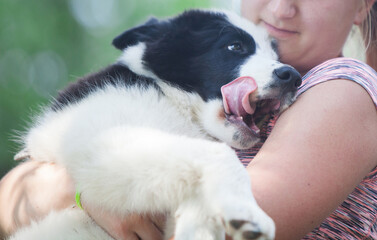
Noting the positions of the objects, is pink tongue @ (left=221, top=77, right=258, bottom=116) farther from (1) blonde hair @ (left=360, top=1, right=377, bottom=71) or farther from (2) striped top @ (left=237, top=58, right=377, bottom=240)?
(1) blonde hair @ (left=360, top=1, right=377, bottom=71)

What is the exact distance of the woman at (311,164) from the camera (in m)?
1.57

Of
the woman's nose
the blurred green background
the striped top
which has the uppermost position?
the woman's nose

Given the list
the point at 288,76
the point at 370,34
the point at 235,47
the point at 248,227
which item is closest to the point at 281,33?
the point at 235,47

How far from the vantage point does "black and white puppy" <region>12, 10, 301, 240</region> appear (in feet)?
4.70

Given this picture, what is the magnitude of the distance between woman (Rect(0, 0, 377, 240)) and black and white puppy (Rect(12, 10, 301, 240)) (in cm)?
10

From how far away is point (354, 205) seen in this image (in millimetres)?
1870

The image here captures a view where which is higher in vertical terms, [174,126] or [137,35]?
[137,35]

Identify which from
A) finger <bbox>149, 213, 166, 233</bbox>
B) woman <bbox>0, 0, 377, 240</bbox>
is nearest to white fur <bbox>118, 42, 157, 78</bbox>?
woman <bbox>0, 0, 377, 240</bbox>

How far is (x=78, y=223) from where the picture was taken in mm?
2051

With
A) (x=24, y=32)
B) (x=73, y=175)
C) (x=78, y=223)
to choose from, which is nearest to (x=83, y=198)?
(x=73, y=175)

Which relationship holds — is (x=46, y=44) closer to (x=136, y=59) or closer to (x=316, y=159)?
(x=136, y=59)

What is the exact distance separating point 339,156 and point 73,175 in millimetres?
998

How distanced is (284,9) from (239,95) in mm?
552

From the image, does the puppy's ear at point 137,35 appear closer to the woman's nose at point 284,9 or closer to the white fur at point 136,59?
the white fur at point 136,59
